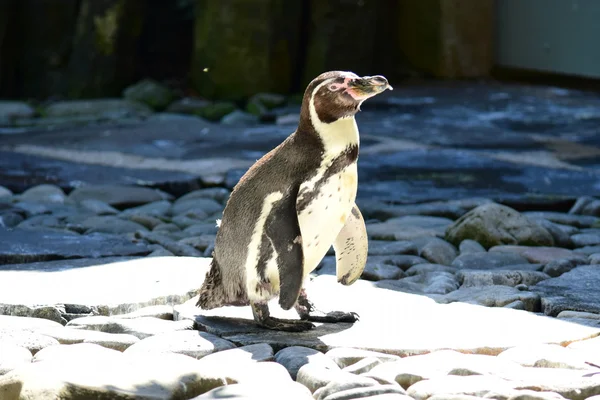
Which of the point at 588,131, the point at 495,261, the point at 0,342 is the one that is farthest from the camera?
the point at 588,131

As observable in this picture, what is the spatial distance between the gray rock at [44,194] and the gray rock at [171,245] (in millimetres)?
1199

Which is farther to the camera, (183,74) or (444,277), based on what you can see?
(183,74)

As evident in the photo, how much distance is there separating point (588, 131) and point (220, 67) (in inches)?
Result: 158

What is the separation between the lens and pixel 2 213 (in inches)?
219

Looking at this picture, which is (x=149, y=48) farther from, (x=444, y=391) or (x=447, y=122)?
(x=444, y=391)

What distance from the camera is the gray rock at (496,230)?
496 cm

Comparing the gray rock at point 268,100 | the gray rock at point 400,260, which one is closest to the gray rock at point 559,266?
the gray rock at point 400,260

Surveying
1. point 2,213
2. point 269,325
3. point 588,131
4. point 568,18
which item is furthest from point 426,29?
point 269,325

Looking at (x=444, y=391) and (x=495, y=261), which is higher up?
(x=444, y=391)

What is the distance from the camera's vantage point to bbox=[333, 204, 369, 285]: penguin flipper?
3.62 m

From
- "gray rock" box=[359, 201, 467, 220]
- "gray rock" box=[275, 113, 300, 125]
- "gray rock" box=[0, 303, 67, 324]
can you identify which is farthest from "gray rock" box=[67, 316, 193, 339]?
"gray rock" box=[275, 113, 300, 125]

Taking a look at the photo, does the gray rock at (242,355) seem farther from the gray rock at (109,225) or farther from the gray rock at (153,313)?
the gray rock at (109,225)

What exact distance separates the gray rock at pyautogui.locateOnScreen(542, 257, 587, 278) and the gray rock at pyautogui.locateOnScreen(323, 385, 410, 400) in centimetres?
194

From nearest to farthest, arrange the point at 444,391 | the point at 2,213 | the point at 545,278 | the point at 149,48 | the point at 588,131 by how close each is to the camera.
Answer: the point at 444,391 → the point at 545,278 → the point at 2,213 → the point at 588,131 → the point at 149,48
